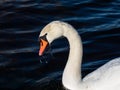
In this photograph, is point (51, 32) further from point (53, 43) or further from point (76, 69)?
point (53, 43)

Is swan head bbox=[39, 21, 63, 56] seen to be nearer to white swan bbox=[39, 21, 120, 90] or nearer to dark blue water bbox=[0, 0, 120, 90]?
white swan bbox=[39, 21, 120, 90]

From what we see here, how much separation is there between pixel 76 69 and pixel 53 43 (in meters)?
3.61

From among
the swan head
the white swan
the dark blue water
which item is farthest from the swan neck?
the dark blue water

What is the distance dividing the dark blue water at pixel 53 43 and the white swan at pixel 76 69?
0.73 metres

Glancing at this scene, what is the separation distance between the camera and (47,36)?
8336 millimetres

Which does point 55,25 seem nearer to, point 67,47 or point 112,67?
point 112,67

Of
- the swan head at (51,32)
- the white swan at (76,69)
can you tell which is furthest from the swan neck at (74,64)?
the swan head at (51,32)

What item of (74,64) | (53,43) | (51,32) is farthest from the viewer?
(53,43)

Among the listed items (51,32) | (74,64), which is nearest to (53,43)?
(74,64)

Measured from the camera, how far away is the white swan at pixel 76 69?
816cm

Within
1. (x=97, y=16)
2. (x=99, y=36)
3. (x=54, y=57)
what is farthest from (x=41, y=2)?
(x=54, y=57)

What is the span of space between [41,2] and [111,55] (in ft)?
17.8

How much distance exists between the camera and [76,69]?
8.58m

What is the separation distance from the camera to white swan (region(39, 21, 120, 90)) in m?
8.16
